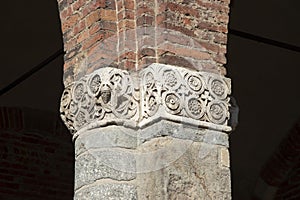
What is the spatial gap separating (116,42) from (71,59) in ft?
1.05

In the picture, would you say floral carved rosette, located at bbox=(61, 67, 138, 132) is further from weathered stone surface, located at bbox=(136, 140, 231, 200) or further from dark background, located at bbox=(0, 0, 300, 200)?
dark background, located at bbox=(0, 0, 300, 200)

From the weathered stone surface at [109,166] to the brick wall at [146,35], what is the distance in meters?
0.44

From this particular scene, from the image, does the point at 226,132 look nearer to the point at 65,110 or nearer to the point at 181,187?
the point at 181,187

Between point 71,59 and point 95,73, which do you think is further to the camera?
point 71,59

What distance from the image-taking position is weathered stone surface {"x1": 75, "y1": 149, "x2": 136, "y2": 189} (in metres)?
4.20

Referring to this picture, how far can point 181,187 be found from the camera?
414 cm

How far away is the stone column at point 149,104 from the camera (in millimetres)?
4188

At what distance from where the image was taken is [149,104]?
4246 mm
